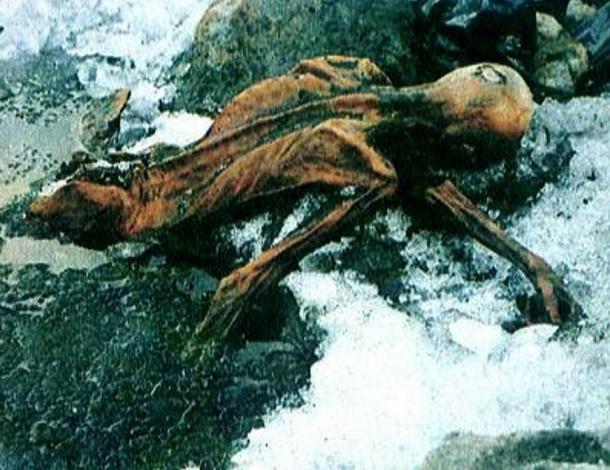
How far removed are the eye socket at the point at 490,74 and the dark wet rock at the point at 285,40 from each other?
73 cm

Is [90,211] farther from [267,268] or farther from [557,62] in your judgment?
[557,62]

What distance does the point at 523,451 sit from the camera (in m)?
2.33

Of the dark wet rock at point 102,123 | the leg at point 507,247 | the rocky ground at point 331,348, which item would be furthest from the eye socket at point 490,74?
the dark wet rock at point 102,123

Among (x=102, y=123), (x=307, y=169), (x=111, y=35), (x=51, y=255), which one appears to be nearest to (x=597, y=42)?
(x=307, y=169)

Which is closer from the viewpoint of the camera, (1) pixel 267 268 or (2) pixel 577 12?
(1) pixel 267 268

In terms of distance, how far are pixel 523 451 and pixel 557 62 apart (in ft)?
6.06

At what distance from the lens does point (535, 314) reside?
9.14 ft

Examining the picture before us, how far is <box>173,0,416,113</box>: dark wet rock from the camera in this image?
3729 millimetres

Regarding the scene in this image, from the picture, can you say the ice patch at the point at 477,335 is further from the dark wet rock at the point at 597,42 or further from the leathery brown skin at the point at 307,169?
the dark wet rock at the point at 597,42

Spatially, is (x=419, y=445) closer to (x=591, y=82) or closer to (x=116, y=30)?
(x=591, y=82)

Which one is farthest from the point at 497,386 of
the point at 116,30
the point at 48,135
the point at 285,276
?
the point at 116,30

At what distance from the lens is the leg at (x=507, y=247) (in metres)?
2.78

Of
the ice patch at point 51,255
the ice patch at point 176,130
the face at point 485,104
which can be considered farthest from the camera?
the ice patch at point 176,130

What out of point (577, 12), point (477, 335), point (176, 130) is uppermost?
point (176, 130)
